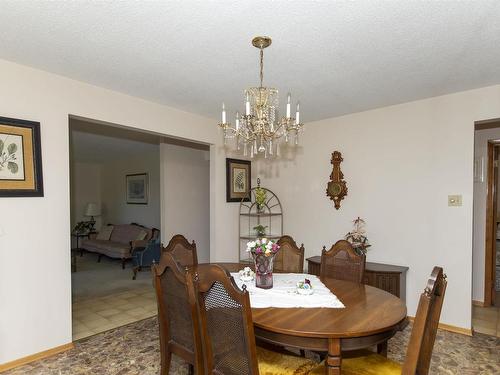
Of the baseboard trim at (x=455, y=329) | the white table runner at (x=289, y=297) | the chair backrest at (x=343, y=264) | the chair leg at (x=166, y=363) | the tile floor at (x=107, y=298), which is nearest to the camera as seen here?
the white table runner at (x=289, y=297)

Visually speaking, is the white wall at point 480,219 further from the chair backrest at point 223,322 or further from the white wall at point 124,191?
the white wall at point 124,191

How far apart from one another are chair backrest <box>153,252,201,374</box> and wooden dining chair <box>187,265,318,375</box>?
11 cm

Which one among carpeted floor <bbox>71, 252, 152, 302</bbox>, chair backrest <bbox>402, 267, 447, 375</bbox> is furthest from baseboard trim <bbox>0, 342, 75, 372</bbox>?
chair backrest <bbox>402, 267, 447, 375</bbox>

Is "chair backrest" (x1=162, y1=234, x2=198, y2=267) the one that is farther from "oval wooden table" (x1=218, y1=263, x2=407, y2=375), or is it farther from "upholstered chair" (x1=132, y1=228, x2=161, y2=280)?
"upholstered chair" (x1=132, y1=228, x2=161, y2=280)

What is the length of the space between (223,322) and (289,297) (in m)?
0.65

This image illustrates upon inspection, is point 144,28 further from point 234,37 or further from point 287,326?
point 287,326

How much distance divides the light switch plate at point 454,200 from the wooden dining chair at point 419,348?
2.05 m

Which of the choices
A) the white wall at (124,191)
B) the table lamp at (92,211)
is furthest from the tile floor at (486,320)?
the table lamp at (92,211)

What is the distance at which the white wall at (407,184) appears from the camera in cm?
324

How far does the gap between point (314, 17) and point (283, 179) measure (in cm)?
296

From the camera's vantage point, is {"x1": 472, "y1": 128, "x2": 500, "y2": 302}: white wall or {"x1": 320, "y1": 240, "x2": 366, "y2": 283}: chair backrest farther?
{"x1": 472, "y1": 128, "x2": 500, "y2": 302}: white wall

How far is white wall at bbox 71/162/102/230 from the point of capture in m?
8.45

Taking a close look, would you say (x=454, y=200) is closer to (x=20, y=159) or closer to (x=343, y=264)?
(x=343, y=264)

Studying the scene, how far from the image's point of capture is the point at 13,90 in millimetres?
2557
